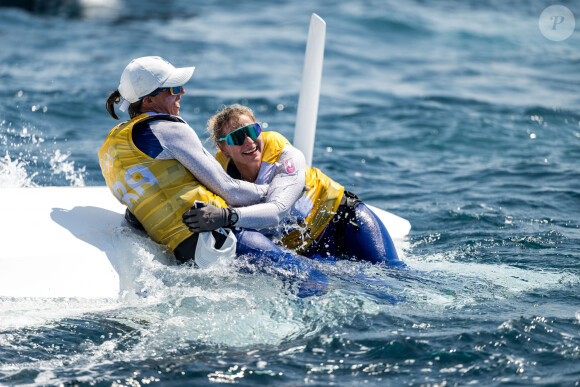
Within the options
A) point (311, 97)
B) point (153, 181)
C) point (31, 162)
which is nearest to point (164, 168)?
point (153, 181)

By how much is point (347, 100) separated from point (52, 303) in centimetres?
837

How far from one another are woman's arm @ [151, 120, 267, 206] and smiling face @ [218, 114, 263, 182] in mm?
261

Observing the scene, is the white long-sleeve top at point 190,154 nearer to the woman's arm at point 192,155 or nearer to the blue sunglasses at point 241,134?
the woman's arm at point 192,155

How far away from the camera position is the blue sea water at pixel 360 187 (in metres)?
3.75

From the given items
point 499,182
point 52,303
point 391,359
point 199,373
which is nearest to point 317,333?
point 391,359

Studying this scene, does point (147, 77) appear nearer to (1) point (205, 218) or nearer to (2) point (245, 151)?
(2) point (245, 151)

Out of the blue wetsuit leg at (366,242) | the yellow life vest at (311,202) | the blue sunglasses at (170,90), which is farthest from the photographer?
the blue wetsuit leg at (366,242)

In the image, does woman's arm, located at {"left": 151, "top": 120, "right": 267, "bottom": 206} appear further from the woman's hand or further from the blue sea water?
the blue sea water

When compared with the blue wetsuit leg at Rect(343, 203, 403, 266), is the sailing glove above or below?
above

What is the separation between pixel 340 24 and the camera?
60.3 feet

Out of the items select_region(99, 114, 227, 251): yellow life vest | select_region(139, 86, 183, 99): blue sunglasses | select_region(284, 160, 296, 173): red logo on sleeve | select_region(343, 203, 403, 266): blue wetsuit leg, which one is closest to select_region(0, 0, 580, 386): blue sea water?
select_region(343, 203, 403, 266): blue wetsuit leg

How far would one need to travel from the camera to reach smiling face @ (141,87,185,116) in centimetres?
433

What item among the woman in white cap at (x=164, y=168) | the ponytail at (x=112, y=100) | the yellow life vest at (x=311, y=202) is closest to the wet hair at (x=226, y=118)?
the yellow life vest at (x=311, y=202)

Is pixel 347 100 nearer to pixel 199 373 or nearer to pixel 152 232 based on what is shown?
pixel 152 232
